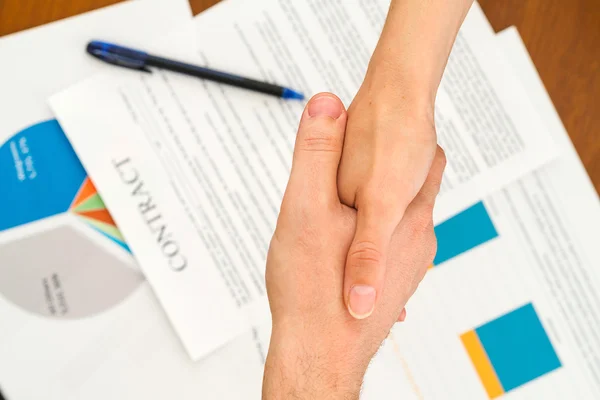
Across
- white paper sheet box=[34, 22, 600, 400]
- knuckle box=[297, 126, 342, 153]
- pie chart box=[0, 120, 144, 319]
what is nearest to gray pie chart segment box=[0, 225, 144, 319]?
pie chart box=[0, 120, 144, 319]

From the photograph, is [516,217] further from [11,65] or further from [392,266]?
→ [11,65]

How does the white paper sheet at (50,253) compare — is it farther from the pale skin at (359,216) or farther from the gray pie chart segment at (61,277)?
the pale skin at (359,216)

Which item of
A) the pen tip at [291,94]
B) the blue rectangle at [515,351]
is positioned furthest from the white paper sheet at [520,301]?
the pen tip at [291,94]

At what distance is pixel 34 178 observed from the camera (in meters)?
0.51

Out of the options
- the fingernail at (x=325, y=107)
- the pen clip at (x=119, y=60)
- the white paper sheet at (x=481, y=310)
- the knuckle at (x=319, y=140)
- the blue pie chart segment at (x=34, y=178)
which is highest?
the pen clip at (x=119, y=60)

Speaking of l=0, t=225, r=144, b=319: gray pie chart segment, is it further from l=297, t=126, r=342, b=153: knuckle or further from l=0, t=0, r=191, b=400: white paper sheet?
l=297, t=126, r=342, b=153: knuckle

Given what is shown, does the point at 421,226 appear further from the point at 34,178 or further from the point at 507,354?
the point at 34,178

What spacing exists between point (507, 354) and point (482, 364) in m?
0.03

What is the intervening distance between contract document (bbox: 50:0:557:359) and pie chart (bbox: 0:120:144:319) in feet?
0.10

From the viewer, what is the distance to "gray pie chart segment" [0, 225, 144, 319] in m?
0.51

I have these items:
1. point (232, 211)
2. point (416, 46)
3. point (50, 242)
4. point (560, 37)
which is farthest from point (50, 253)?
point (560, 37)

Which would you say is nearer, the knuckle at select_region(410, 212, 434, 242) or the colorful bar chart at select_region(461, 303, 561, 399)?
the knuckle at select_region(410, 212, 434, 242)

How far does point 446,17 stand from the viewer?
42cm

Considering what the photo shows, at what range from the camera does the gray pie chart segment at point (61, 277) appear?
1.67 ft
